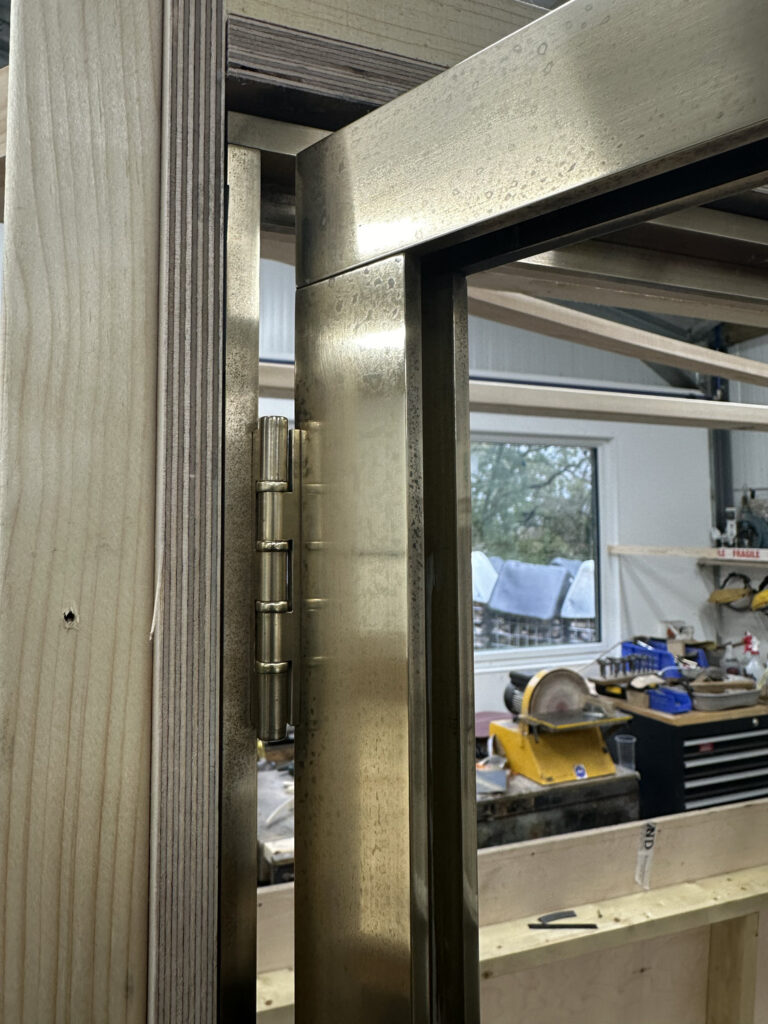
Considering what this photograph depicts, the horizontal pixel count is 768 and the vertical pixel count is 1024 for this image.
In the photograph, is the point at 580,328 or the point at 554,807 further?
the point at 554,807

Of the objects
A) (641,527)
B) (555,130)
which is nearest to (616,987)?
(555,130)

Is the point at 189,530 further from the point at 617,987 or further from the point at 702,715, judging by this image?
the point at 702,715

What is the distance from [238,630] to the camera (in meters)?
0.45

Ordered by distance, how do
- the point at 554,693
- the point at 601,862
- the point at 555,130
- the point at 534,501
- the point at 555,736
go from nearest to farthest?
the point at 555,130, the point at 601,862, the point at 555,736, the point at 554,693, the point at 534,501

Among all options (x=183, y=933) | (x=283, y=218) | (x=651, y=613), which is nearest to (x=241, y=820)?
(x=183, y=933)

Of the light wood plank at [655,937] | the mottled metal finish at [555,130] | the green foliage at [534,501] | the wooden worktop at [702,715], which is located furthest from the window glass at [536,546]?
the mottled metal finish at [555,130]

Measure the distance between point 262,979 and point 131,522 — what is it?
1230 mm

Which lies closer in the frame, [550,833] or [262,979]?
[262,979]

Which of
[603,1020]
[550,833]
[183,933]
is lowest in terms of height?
[603,1020]

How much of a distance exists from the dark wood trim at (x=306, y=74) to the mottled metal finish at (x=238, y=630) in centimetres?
4

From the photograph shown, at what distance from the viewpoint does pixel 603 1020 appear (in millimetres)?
1464

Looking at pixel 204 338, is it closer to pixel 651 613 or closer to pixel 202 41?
pixel 202 41

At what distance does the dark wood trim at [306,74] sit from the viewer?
1.45 ft

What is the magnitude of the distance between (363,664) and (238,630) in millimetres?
79
